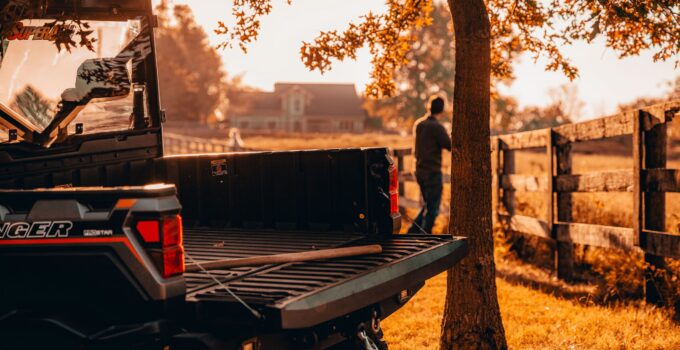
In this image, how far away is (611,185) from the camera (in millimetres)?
7770

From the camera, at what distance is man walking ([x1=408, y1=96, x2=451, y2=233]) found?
1009 cm

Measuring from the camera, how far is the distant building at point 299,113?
8169 cm

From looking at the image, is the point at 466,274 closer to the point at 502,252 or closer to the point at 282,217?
the point at 282,217

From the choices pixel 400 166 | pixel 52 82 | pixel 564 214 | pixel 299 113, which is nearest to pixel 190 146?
pixel 400 166

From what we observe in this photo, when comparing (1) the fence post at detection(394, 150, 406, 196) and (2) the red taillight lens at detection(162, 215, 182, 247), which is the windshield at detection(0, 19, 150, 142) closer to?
(2) the red taillight lens at detection(162, 215, 182, 247)

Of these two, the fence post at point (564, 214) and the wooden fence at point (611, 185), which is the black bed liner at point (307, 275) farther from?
the fence post at point (564, 214)

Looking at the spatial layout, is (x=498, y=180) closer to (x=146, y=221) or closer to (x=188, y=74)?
(x=146, y=221)

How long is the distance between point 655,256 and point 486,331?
2.15 m

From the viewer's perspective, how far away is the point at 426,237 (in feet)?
16.4

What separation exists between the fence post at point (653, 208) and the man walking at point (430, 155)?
10.2ft

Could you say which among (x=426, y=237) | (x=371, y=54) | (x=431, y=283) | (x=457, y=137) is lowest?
(x=431, y=283)

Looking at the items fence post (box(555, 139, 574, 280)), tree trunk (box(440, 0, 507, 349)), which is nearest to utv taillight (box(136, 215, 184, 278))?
tree trunk (box(440, 0, 507, 349))

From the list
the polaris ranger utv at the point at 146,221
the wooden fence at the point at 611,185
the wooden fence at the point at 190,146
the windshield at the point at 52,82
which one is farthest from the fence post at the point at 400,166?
the wooden fence at the point at 190,146

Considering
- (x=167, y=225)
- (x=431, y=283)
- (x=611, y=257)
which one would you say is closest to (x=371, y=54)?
(x=431, y=283)
